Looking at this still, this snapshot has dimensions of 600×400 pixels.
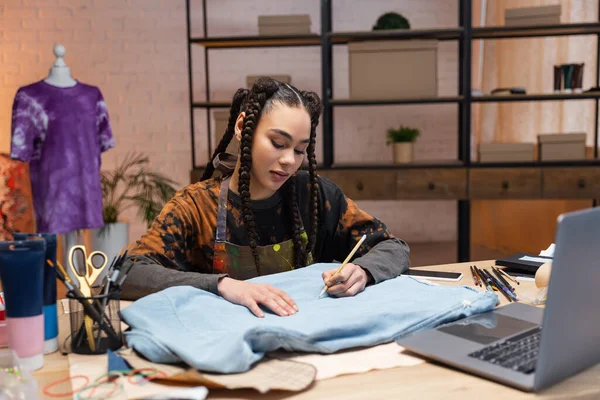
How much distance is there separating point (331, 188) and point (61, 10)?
156 inches

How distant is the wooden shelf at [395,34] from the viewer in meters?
3.64

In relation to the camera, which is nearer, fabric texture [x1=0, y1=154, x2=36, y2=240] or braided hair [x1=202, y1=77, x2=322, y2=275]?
braided hair [x1=202, y1=77, x2=322, y2=275]

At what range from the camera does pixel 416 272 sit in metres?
1.53

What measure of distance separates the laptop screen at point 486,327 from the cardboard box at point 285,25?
9.72ft

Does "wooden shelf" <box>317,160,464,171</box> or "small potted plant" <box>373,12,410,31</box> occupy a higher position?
"small potted plant" <box>373,12,410,31</box>

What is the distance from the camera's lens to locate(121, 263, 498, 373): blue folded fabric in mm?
896

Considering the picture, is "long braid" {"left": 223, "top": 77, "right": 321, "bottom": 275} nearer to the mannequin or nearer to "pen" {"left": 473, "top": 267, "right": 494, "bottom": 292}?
"pen" {"left": 473, "top": 267, "right": 494, "bottom": 292}

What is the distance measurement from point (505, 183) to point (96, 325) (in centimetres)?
308

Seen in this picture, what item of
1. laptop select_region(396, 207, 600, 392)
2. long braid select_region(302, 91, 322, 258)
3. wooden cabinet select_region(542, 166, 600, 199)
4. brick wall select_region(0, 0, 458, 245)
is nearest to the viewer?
laptop select_region(396, 207, 600, 392)

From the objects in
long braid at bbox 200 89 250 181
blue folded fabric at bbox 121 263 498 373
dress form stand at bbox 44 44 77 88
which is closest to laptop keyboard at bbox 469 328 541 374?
blue folded fabric at bbox 121 263 498 373

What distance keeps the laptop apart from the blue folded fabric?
66 mm

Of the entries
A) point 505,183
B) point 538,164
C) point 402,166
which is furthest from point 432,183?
point 538,164

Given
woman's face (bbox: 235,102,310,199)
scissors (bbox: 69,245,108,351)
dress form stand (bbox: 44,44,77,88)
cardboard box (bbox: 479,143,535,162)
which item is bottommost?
scissors (bbox: 69,245,108,351)

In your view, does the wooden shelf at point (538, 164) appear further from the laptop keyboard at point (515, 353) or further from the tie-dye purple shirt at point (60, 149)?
the laptop keyboard at point (515, 353)
